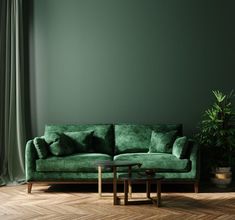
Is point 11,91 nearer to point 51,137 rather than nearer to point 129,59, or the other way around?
point 51,137

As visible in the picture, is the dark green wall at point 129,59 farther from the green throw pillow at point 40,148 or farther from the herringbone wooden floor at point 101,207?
the herringbone wooden floor at point 101,207

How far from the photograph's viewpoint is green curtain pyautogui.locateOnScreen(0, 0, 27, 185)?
20.4 ft

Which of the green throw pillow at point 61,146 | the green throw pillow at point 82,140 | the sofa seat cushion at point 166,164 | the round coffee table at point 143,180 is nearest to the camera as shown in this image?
the round coffee table at point 143,180

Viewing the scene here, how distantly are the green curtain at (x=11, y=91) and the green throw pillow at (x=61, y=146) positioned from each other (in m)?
0.94

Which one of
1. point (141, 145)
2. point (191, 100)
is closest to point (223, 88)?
point (191, 100)

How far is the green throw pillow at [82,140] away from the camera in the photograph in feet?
19.1

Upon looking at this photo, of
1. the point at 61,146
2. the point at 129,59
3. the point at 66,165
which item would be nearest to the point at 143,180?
the point at 66,165

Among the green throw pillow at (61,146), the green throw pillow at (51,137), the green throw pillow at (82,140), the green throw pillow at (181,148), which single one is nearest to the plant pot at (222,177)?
the green throw pillow at (181,148)

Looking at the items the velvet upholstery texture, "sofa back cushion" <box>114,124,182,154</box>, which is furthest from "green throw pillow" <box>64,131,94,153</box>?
"sofa back cushion" <box>114,124,182,154</box>

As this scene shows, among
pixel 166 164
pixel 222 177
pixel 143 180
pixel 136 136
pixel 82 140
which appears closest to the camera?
pixel 143 180

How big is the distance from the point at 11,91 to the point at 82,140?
4.35 ft

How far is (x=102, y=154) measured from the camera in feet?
18.7

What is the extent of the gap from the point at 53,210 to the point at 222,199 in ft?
6.31

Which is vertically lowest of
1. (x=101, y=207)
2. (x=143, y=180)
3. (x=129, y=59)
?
(x=101, y=207)
